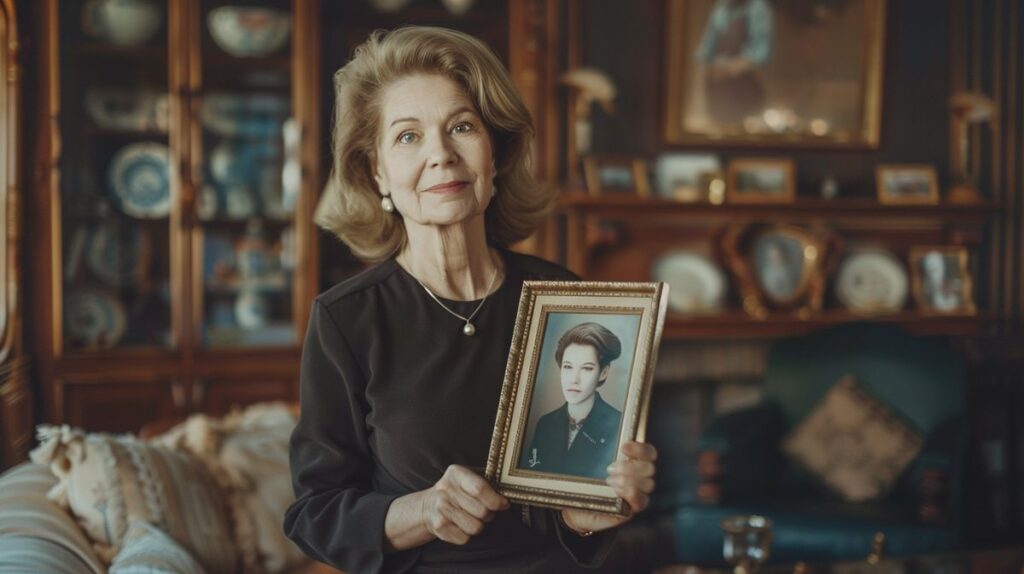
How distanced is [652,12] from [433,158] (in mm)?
3358

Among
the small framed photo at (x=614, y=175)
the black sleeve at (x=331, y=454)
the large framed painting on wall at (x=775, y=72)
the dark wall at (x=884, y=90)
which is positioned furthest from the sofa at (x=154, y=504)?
the large framed painting on wall at (x=775, y=72)

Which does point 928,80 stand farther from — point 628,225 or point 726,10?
point 628,225

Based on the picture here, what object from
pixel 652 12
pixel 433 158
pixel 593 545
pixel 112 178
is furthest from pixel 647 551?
pixel 433 158

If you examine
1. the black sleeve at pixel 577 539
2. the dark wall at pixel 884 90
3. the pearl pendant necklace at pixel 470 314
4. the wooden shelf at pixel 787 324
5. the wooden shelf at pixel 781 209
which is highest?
the dark wall at pixel 884 90

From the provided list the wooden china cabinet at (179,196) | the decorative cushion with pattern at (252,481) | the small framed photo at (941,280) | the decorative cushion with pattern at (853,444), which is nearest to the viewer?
the decorative cushion with pattern at (252,481)

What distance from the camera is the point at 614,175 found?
4094 millimetres

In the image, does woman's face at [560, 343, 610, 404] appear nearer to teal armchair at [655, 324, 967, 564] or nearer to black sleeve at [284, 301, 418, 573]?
black sleeve at [284, 301, 418, 573]

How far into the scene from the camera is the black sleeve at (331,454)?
3.76 feet

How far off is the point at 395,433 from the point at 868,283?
3.66 meters

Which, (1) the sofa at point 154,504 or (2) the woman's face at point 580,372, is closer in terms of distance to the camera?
(2) the woman's face at point 580,372

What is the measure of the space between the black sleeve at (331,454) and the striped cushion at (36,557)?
71 centimetres

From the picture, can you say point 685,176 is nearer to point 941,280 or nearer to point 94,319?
point 941,280

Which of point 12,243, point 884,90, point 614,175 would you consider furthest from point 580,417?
point 884,90

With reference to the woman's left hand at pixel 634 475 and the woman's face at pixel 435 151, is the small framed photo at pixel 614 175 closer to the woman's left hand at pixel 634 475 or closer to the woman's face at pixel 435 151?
the woman's face at pixel 435 151
